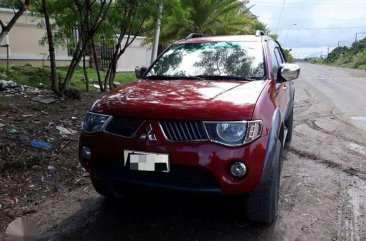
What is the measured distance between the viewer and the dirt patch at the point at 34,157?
159 inches

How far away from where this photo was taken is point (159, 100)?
3277 millimetres

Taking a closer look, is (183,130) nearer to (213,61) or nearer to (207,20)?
(213,61)

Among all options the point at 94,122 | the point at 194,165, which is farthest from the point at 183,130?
the point at 94,122

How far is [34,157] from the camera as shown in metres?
4.75

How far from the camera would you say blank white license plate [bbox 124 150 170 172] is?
3016mm

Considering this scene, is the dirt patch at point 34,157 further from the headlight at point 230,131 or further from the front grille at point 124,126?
the headlight at point 230,131

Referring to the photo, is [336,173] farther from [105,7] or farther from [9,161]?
[105,7]

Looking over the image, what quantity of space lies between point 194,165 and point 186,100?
564mm

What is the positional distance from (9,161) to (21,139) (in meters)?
0.62

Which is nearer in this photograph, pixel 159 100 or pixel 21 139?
pixel 159 100

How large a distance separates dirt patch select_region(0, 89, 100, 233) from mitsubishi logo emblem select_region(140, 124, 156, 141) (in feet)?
4.87

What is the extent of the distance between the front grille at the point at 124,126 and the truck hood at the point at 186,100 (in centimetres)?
4

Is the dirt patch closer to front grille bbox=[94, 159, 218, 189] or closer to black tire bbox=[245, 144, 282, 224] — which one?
front grille bbox=[94, 159, 218, 189]

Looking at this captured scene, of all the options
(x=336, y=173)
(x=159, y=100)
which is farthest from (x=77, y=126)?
(x=336, y=173)
